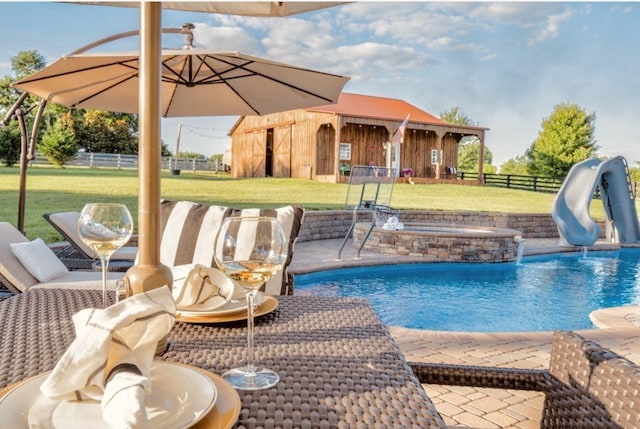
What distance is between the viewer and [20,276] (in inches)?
125

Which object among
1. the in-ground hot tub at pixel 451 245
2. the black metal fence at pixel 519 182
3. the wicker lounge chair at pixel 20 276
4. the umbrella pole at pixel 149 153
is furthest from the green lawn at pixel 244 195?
the umbrella pole at pixel 149 153

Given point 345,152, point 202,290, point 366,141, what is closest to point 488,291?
point 202,290

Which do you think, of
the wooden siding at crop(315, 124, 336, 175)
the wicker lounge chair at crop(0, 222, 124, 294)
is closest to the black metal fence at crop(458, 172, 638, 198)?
the wooden siding at crop(315, 124, 336, 175)

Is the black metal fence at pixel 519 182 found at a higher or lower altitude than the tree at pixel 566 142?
lower

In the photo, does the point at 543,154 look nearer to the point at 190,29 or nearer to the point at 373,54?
the point at 373,54

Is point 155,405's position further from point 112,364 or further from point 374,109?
point 374,109

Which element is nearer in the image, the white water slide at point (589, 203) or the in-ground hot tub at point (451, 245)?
the in-ground hot tub at point (451, 245)

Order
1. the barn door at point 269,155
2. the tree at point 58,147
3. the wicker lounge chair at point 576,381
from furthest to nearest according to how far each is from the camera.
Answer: the barn door at point 269,155, the tree at point 58,147, the wicker lounge chair at point 576,381

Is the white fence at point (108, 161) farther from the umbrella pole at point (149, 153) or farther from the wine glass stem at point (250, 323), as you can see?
the wine glass stem at point (250, 323)

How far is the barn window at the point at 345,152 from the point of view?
21547 millimetres

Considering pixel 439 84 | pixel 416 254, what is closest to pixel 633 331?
pixel 416 254

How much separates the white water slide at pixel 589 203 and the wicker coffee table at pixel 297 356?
32.9ft

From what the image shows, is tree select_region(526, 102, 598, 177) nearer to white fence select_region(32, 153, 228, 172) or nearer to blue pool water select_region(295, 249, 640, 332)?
white fence select_region(32, 153, 228, 172)

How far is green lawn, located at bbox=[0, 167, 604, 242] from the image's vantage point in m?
12.5
